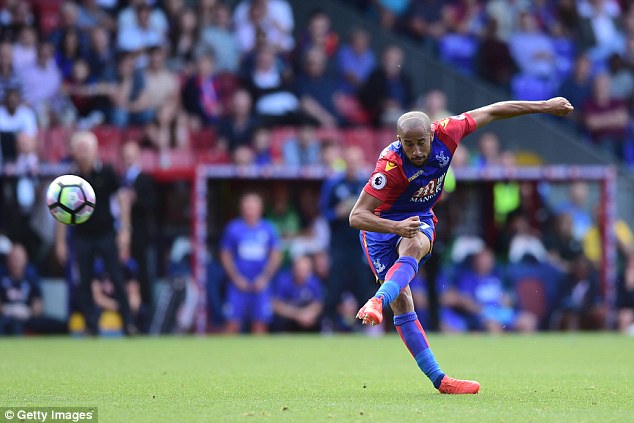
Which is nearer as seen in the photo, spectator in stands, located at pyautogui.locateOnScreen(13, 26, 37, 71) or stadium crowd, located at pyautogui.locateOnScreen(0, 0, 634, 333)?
stadium crowd, located at pyautogui.locateOnScreen(0, 0, 634, 333)

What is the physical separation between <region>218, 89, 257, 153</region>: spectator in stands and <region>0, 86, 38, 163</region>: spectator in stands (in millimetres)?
2713

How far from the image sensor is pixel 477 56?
20156mm

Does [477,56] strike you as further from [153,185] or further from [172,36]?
[153,185]

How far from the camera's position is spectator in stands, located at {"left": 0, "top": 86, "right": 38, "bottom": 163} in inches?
653

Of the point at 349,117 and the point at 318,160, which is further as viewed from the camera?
the point at 349,117

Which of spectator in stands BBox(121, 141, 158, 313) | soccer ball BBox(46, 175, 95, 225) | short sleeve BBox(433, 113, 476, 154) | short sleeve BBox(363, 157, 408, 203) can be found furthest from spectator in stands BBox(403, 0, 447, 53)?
short sleeve BBox(363, 157, 408, 203)

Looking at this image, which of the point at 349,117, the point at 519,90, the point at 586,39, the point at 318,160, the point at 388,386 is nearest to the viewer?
the point at 388,386

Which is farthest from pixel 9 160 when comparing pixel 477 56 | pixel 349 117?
pixel 477 56

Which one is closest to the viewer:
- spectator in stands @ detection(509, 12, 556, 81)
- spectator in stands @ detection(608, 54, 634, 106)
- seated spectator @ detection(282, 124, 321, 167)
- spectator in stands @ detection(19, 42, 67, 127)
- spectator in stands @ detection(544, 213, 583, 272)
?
seated spectator @ detection(282, 124, 321, 167)

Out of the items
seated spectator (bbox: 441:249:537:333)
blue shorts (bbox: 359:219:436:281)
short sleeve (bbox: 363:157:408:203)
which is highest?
short sleeve (bbox: 363:157:408:203)

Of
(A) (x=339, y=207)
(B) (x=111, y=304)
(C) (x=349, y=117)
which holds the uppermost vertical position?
(C) (x=349, y=117)

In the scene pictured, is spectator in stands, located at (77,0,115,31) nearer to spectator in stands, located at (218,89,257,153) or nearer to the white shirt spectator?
the white shirt spectator

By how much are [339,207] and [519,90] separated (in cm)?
540

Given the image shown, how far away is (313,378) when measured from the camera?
9492mm
